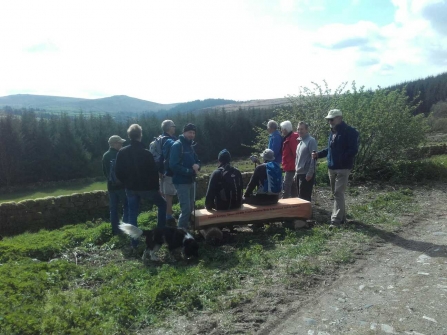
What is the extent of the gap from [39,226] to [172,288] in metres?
9.40

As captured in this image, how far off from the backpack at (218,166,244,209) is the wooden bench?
19 cm

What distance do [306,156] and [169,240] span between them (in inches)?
136

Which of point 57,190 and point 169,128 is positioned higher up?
point 169,128

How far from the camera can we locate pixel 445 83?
73250mm

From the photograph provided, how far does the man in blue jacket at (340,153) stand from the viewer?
24.3ft

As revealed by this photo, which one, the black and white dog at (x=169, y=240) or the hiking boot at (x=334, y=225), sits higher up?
the black and white dog at (x=169, y=240)

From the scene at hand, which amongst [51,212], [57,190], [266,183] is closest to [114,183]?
[266,183]

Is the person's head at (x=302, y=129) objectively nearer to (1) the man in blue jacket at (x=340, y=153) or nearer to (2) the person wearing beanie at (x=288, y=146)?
(2) the person wearing beanie at (x=288, y=146)

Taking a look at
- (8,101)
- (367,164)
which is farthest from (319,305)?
(8,101)

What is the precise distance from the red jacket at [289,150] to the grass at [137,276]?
1.65m

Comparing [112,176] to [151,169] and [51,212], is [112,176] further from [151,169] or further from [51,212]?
[51,212]

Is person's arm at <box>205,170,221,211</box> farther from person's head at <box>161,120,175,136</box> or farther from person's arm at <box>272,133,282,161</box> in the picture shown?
person's arm at <box>272,133,282,161</box>

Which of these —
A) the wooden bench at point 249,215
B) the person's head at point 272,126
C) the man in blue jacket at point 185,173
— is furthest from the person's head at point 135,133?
the person's head at point 272,126

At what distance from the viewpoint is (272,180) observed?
7.67 m
